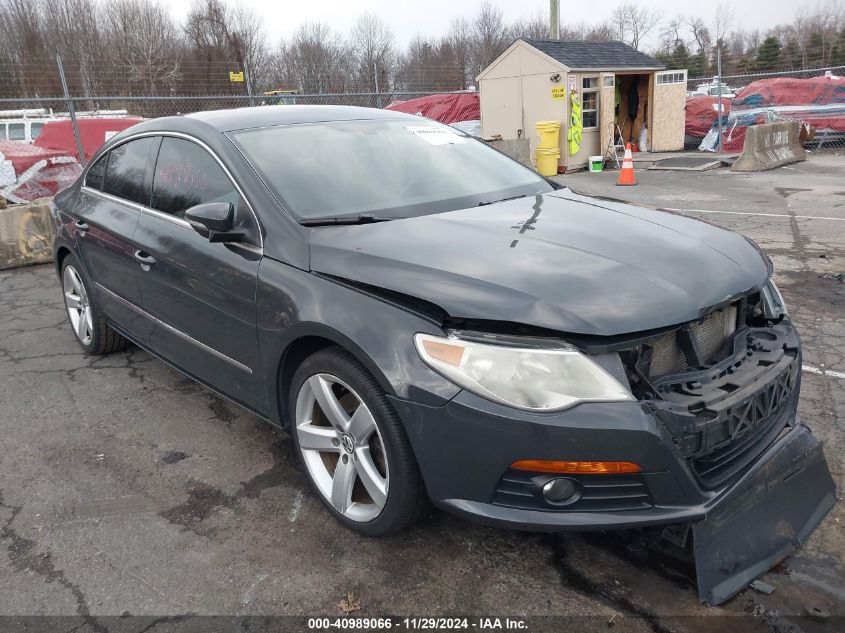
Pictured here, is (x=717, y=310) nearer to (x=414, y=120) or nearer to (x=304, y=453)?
(x=304, y=453)

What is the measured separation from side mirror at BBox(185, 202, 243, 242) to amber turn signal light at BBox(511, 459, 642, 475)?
1.59m

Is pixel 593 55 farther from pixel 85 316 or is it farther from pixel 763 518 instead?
pixel 763 518

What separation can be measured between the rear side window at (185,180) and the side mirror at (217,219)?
0.12 m

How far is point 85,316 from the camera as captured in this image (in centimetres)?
482

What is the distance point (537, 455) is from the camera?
2092 millimetres

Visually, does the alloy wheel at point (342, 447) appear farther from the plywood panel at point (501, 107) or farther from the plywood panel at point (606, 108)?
the plywood panel at point (606, 108)

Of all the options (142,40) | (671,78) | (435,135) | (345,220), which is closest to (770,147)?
(671,78)

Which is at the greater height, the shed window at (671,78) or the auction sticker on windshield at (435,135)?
the shed window at (671,78)

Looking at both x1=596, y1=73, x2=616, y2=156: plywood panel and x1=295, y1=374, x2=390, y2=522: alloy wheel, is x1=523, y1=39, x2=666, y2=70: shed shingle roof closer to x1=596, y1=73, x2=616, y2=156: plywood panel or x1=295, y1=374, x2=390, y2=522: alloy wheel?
x1=596, y1=73, x2=616, y2=156: plywood panel

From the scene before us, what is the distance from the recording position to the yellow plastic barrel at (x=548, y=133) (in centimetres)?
1531

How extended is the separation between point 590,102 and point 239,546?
50.8ft

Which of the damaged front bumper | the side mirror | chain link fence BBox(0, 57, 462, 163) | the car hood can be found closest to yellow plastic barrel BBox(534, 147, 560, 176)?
chain link fence BBox(0, 57, 462, 163)

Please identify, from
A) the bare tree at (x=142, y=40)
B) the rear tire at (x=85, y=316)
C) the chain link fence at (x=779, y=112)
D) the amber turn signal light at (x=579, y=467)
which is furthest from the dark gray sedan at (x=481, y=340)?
the bare tree at (x=142, y=40)

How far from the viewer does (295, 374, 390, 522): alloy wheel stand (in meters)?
2.54
